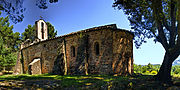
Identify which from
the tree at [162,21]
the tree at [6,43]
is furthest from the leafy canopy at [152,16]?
the tree at [6,43]

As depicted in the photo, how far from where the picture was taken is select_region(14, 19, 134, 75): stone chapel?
1277 centimetres

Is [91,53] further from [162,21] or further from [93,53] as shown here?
[162,21]

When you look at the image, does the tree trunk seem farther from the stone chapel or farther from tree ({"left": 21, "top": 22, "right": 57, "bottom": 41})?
tree ({"left": 21, "top": 22, "right": 57, "bottom": 41})

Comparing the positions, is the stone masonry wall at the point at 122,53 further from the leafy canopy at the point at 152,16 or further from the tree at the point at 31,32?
the tree at the point at 31,32

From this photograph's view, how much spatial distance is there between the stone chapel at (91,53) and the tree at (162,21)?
268cm

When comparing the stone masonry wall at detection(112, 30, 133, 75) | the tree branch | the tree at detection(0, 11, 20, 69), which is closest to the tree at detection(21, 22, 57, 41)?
the tree at detection(0, 11, 20, 69)

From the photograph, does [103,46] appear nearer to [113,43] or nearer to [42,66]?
[113,43]

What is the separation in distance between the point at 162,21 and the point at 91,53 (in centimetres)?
791

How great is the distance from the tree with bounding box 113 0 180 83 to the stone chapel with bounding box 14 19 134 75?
106 inches

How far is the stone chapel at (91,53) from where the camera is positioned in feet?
41.9

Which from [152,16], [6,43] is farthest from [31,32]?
[152,16]

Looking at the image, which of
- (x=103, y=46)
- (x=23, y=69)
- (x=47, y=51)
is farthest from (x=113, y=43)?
(x=23, y=69)

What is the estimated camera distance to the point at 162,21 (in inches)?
351

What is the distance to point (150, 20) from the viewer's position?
35.7 ft
